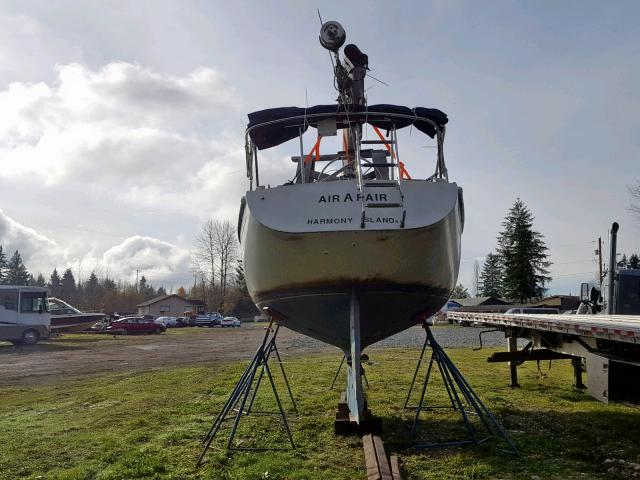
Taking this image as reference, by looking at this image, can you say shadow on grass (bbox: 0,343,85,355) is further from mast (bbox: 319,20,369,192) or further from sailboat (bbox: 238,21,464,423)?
mast (bbox: 319,20,369,192)

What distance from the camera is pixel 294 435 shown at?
6863mm

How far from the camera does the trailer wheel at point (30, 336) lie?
24.8m

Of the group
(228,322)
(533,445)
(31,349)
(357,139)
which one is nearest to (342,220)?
(357,139)

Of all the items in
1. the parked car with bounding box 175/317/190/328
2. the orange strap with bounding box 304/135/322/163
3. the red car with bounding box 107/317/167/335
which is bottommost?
the parked car with bounding box 175/317/190/328

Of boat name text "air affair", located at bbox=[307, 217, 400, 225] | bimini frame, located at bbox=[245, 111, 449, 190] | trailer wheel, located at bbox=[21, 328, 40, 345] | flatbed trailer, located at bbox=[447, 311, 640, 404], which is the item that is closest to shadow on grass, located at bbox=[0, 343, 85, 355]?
trailer wheel, located at bbox=[21, 328, 40, 345]

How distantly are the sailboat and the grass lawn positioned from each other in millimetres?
957

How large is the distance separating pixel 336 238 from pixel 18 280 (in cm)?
10944

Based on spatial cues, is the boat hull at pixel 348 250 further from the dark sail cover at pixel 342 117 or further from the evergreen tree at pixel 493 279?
the evergreen tree at pixel 493 279

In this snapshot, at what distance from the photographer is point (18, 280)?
100938mm

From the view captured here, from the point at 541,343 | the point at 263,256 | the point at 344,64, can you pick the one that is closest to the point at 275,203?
the point at 263,256

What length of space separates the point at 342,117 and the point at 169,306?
7731cm

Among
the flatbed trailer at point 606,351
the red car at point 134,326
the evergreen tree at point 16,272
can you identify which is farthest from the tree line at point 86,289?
the flatbed trailer at point 606,351

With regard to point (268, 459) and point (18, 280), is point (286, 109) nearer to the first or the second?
point (268, 459)

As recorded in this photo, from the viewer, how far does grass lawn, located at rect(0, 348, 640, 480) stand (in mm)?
5445
